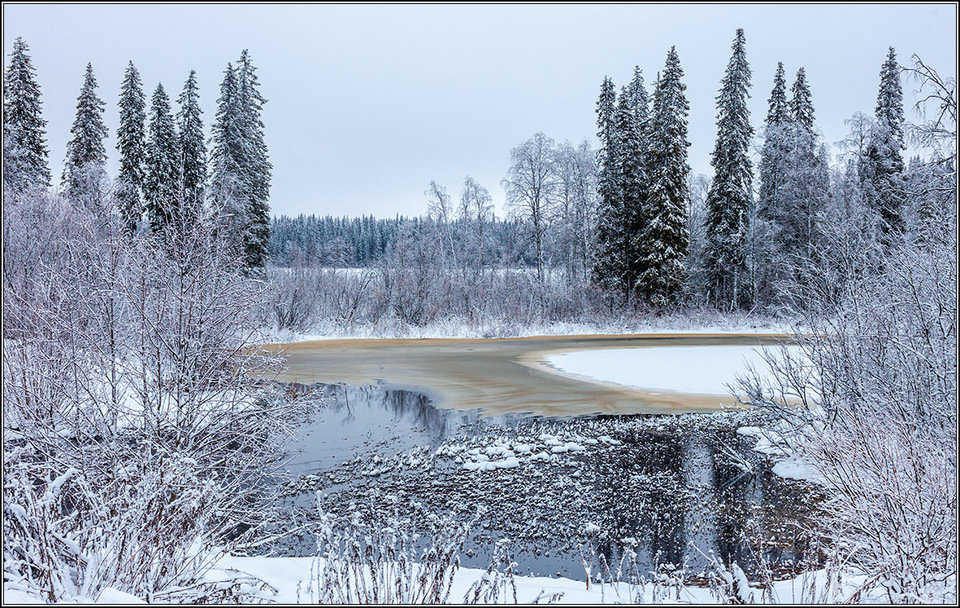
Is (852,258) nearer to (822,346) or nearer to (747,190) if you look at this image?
(822,346)

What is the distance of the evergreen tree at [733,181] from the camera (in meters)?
31.7

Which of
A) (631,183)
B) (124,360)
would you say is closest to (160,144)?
(631,183)

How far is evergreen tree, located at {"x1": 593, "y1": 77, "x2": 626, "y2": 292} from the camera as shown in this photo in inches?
1268

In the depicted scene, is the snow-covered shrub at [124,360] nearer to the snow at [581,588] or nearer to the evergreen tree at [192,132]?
the snow at [581,588]

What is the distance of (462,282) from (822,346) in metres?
26.8

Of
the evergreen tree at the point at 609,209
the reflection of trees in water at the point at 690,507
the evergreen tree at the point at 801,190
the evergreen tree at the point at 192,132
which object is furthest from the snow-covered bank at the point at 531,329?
the reflection of trees in water at the point at 690,507

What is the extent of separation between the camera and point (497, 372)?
16.9 metres

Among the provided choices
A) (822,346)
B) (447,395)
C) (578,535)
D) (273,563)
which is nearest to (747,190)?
(447,395)

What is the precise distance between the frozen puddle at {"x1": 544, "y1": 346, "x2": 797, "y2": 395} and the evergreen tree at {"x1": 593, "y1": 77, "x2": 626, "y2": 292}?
10258mm

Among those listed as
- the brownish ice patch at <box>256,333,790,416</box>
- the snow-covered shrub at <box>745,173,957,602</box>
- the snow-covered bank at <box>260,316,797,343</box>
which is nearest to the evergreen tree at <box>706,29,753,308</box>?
the snow-covered bank at <box>260,316,797,343</box>

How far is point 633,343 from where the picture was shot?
979 inches

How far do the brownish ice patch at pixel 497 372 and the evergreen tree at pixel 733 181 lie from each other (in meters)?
4.89

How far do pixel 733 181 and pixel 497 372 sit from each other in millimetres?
21605

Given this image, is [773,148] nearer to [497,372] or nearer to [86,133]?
[497,372]
